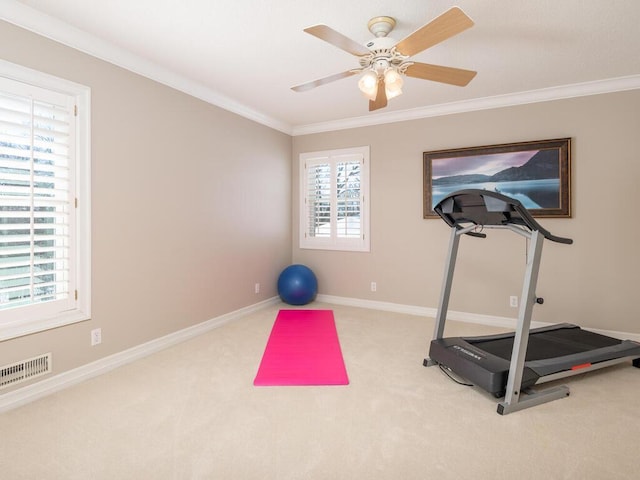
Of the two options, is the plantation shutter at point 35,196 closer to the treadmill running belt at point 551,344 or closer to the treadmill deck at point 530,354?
the treadmill deck at point 530,354

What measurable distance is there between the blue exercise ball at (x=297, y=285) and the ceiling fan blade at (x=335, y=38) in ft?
9.93

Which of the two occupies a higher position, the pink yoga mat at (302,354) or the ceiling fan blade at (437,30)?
the ceiling fan blade at (437,30)

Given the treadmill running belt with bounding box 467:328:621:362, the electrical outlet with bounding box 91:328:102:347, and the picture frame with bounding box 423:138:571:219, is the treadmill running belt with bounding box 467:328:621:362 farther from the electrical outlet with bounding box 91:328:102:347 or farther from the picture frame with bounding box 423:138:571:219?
the electrical outlet with bounding box 91:328:102:347

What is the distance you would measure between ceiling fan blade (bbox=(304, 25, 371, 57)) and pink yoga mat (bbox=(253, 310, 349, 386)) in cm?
227

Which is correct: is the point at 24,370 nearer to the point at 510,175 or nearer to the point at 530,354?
the point at 530,354

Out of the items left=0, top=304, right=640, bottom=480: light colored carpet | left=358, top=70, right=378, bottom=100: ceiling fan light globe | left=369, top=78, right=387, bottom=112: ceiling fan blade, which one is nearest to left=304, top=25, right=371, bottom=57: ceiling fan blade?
left=358, top=70, right=378, bottom=100: ceiling fan light globe

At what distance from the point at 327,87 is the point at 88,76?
6.88 feet

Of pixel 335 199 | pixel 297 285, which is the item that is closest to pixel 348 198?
pixel 335 199

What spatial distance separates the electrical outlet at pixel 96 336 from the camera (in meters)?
2.69

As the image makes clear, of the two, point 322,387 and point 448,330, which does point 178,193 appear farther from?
point 448,330

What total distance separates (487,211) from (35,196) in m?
3.07

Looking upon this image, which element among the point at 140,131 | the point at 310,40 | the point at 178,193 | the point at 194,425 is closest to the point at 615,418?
the point at 194,425

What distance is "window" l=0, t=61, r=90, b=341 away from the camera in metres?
2.21

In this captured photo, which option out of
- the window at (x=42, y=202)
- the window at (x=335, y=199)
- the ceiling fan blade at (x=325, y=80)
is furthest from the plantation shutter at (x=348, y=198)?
the window at (x=42, y=202)
